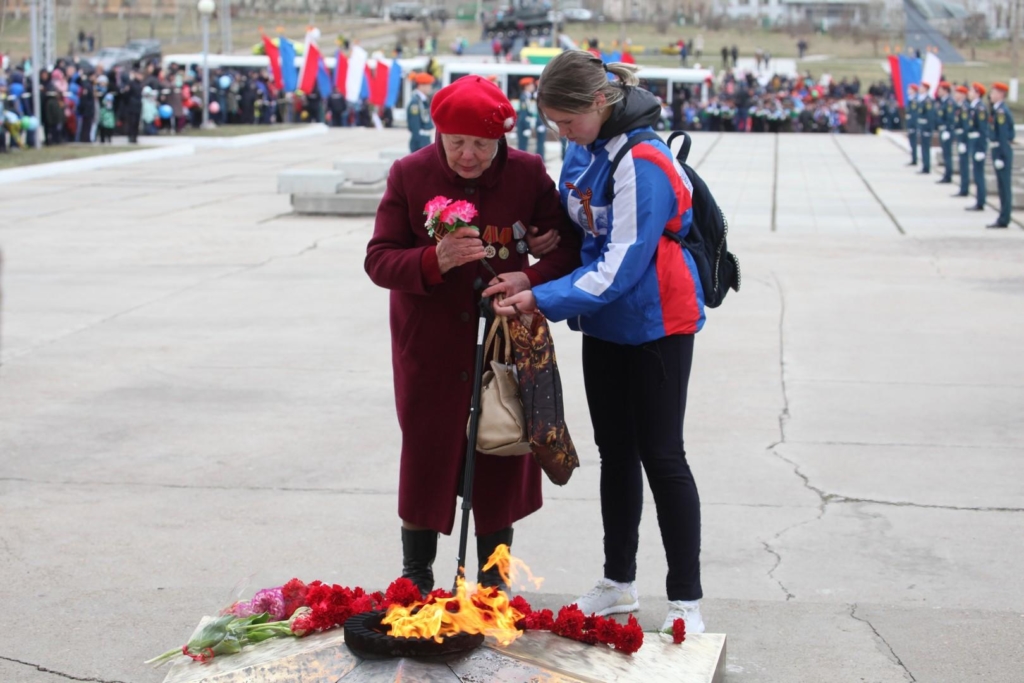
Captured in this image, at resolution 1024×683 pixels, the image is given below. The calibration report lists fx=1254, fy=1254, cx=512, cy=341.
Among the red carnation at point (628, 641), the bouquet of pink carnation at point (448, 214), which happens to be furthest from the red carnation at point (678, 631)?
the bouquet of pink carnation at point (448, 214)

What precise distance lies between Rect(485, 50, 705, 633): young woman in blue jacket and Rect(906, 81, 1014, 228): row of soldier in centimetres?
1371

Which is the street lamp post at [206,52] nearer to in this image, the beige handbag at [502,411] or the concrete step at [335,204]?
the concrete step at [335,204]

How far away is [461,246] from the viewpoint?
3195mm

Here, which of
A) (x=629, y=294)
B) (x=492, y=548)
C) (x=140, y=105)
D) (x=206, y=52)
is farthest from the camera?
(x=206, y=52)

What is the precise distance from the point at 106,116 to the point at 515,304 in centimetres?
2787

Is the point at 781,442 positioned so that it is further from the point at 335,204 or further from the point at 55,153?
the point at 55,153

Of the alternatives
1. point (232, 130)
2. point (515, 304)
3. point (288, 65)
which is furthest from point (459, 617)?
point (288, 65)

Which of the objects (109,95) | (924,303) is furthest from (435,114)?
(109,95)

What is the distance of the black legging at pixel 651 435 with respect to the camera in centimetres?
350

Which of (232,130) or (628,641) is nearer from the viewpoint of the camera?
(628,641)

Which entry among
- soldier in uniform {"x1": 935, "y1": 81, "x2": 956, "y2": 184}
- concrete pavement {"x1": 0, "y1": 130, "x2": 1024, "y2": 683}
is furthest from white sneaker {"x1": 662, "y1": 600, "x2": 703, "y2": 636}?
soldier in uniform {"x1": 935, "y1": 81, "x2": 956, "y2": 184}

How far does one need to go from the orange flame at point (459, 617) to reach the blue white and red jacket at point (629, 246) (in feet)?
2.55

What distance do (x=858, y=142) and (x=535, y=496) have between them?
34.1 meters

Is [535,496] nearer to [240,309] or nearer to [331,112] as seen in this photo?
[240,309]
